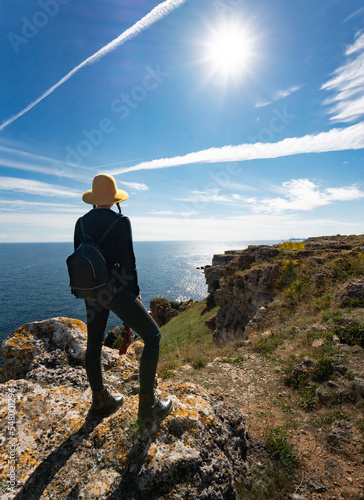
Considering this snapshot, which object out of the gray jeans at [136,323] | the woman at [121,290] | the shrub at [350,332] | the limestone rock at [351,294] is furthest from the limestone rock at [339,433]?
the limestone rock at [351,294]

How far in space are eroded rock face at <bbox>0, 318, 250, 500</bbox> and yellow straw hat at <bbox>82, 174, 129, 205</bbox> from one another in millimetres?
3010

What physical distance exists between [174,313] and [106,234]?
4623 centimetres

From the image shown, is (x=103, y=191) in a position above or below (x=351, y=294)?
above

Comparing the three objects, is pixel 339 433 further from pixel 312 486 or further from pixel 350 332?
pixel 350 332

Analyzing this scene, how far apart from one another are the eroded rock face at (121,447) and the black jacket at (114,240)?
1879 mm

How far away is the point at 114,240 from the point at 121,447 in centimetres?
254

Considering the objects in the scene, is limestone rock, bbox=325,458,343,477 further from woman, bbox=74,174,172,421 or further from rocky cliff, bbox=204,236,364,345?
rocky cliff, bbox=204,236,364,345

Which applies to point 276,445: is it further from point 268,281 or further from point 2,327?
point 2,327

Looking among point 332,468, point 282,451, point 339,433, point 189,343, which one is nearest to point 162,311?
point 189,343

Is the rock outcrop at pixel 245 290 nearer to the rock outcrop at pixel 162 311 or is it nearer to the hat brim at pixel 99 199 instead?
the hat brim at pixel 99 199

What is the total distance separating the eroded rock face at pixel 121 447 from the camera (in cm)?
252


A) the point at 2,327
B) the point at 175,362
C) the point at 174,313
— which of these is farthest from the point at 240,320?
the point at 2,327

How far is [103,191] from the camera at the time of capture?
10.8 feet

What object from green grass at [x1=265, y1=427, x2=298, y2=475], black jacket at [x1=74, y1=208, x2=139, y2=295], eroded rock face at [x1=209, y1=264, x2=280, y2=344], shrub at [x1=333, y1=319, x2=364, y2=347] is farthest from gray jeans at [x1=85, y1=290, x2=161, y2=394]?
eroded rock face at [x1=209, y1=264, x2=280, y2=344]
